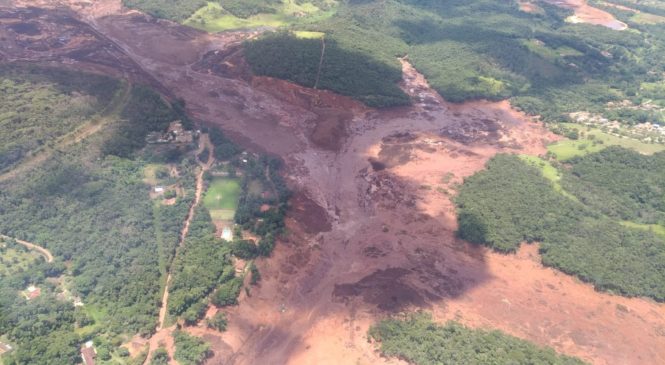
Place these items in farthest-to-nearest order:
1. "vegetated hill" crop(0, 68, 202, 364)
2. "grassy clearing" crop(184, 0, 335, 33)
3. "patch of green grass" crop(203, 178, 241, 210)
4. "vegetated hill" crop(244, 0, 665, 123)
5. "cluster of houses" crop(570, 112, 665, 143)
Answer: "grassy clearing" crop(184, 0, 335, 33)
"vegetated hill" crop(244, 0, 665, 123)
"cluster of houses" crop(570, 112, 665, 143)
"patch of green grass" crop(203, 178, 241, 210)
"vegetated hill" crop(0, 68, 202, 364)

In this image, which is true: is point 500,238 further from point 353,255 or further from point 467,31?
point 467,31

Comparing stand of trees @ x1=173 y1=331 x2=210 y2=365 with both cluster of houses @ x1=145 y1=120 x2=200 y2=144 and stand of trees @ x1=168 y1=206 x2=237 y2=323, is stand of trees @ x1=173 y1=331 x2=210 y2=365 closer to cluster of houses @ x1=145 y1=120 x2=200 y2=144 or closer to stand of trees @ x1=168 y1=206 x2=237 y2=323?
stand of trees @ x1=168 y1=206 x2=237 y2=323

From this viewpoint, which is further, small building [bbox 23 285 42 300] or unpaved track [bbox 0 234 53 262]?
unpaved track [bbox 0 234 53 262]

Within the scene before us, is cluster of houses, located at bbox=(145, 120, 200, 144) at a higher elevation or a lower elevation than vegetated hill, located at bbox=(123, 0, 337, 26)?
lower

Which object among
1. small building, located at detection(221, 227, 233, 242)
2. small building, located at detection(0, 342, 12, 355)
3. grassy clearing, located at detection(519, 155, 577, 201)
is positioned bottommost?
small building, located at detection(0, 342, 12, 355)

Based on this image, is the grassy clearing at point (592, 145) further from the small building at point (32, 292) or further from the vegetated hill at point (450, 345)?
the small building at point (32, 292)

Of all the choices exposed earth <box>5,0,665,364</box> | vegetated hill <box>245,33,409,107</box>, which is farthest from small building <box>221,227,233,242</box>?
vegetated hill <box>245,33,409,107</box>

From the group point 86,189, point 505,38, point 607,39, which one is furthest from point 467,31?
point 86,189

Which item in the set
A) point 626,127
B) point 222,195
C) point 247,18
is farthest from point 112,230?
point 626,127
